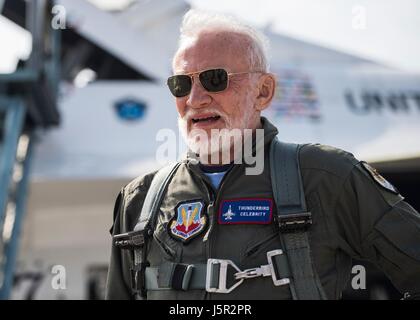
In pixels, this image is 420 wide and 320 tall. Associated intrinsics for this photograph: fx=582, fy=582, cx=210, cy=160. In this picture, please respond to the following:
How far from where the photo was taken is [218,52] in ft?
5.81

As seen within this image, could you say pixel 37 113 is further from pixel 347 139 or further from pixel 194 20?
pixel 194 20

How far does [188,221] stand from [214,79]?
43cm

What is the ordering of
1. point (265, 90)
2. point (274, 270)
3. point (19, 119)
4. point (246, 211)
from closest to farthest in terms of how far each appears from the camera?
point (274, 270), point (246, 211), point (265, 90), point (19, 119)

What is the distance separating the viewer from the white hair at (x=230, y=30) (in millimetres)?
1804

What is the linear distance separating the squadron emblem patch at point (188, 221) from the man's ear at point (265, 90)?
14.9 inches

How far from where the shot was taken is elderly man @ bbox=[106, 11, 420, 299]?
5.16 ft

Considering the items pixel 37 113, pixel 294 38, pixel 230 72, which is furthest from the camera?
pixel 294 38

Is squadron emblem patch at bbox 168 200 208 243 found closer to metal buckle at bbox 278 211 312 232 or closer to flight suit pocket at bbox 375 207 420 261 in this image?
metal buckle at bbox 278 211 312 232

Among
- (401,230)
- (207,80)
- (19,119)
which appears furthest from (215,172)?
(19,119)

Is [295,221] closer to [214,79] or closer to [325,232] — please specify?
[325,232]

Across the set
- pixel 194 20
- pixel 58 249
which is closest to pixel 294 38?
pixel 58 249

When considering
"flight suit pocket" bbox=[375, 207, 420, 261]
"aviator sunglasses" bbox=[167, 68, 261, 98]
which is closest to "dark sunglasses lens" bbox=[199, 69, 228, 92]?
"aviator sunglasses" bbox=[167, 68, 261, 98]

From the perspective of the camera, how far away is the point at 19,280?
946 centimetres

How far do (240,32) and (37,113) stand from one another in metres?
7.16
